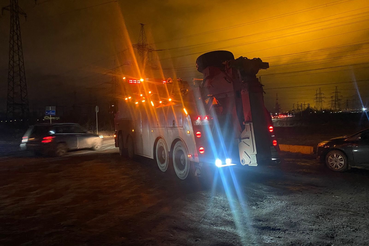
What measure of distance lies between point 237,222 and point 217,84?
13.5ft

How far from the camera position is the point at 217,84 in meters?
7.41

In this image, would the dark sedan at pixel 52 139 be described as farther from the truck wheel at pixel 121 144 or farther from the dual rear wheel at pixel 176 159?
the dual rear wheel at pixel 176 159

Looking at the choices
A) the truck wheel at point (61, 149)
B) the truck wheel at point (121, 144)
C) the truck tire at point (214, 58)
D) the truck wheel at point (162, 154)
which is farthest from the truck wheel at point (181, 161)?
the truck wheel at point (61, 149)

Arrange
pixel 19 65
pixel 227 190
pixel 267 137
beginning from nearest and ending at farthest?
pixel 227 190 → pixel 267 137 → pixel 19 65

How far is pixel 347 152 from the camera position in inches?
299

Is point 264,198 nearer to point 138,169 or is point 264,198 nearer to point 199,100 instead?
point 199,100

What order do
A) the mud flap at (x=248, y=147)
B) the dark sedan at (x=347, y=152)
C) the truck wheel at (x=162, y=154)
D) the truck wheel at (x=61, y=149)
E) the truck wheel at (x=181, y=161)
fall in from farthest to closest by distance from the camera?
the truck wheel at (x=61, y=149), the truck wheel at (x=162, y=154), the dark sedan at (x=347, y=152), the truck wheel at (x=181, y=161), the mud flap at (x=248, y=147)

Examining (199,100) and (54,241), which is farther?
(199,100)

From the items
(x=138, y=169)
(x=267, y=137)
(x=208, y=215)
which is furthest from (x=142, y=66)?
(x=208, y=215)

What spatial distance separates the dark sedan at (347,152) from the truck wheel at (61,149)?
36.4ft

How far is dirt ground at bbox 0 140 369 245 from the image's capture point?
377 cm

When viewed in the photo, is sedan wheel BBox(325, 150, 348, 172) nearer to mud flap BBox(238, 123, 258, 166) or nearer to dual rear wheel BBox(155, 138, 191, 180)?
mud flap BBox(238, 123, 258, 166)

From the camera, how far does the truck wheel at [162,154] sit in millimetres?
8080

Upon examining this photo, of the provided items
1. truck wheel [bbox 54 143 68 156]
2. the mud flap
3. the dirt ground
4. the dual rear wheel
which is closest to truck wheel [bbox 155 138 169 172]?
the dual rear wheel
